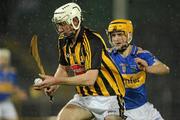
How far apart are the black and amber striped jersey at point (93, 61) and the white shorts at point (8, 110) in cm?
294

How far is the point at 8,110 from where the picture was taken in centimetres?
1088

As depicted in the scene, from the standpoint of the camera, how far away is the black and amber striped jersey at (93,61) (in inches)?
303

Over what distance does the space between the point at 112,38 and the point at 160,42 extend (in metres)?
2.34

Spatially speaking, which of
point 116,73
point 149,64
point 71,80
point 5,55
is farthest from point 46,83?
point 5,55

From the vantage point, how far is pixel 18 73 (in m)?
10.9

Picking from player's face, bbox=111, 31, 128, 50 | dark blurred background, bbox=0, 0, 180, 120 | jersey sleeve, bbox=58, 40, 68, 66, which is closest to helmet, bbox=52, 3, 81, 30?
jersey sleeve, bbox=58, 40, 68, 66

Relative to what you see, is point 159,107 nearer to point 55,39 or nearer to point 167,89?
point 167,89

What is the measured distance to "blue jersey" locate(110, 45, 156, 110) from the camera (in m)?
8.40

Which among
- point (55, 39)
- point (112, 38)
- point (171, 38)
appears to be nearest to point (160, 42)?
point (171, 38)

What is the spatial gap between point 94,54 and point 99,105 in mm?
436

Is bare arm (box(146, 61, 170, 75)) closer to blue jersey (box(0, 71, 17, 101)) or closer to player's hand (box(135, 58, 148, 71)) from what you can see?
player's hand (box(135, 58, 148, 71))

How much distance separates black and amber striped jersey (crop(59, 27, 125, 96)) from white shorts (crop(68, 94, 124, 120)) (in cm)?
4

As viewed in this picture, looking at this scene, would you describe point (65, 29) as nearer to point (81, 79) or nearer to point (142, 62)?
point (81, 79)

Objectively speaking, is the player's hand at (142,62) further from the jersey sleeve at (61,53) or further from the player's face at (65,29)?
the player's face at (65,29)
